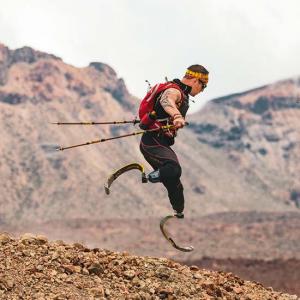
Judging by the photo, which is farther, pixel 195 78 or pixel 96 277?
pixel 195 78

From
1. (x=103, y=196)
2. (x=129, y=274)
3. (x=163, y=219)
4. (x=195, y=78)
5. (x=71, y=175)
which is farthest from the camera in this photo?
(x=71, y=175)

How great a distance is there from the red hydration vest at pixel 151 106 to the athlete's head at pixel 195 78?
0.30 m

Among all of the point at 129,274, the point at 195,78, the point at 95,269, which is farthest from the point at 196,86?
the point at 95,269

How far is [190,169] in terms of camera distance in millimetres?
191750

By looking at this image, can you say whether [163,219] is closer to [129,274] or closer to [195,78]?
[129,274]

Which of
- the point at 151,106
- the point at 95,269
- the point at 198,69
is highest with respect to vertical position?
the point at 198,69

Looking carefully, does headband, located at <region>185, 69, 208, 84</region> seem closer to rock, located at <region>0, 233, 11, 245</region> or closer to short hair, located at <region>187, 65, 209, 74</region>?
short hair, located at <region>187, 65, 209, 74</region>

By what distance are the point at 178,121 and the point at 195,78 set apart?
4.33 feet

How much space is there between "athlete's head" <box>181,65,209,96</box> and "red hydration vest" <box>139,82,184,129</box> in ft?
1.00

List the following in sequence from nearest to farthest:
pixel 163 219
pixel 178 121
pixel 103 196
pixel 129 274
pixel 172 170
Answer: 1. pixel 178 121
2. pixel 172 170
3. pixel 129 274
4. pixel 163 219
5. pixel 103 196

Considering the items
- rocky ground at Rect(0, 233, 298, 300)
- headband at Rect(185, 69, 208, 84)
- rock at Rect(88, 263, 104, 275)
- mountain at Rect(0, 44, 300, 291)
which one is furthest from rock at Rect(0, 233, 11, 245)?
mountain at Rect(0, 44, 300, 291)

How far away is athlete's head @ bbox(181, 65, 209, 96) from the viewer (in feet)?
34.6

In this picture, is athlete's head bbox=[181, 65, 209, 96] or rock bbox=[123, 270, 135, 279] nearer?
rock bbox=[123, 270, 135, 279]

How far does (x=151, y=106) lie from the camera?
406 inches
